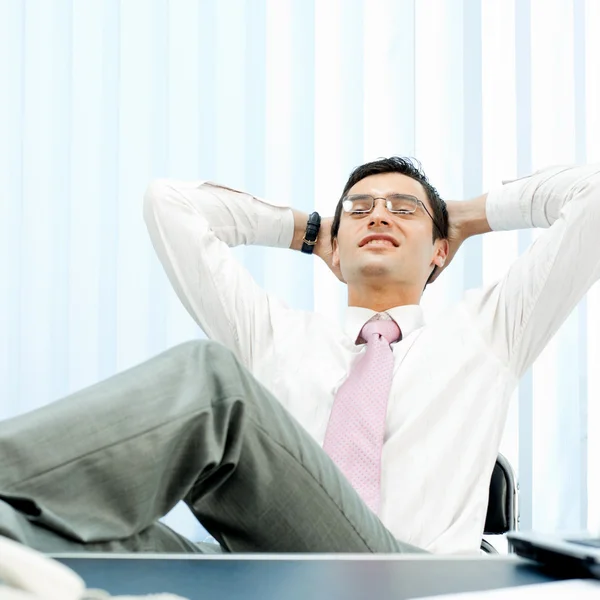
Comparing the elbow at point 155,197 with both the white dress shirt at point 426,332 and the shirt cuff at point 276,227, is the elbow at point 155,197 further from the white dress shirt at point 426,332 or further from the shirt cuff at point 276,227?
the shirt cuff at point 276,227

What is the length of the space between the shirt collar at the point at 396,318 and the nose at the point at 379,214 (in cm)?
18

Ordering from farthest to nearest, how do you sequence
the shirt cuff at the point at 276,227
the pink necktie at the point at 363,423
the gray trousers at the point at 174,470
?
the shirt cuff at the point at 276,227, the pink necktie at the point at 363,423, the gray trousers at the point at 174,470

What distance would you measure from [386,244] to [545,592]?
1.22m

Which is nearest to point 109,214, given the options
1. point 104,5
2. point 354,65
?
point 104,5

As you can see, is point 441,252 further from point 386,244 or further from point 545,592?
point 545,592

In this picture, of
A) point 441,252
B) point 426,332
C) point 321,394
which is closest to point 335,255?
point 441,252

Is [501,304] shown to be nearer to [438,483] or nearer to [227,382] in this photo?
[438,483]

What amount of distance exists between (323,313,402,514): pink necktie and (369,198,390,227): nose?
313 millimetres

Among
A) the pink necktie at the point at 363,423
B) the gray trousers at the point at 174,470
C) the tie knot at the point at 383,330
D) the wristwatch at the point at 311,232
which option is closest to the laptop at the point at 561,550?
the gray trousers at the point at 174,470

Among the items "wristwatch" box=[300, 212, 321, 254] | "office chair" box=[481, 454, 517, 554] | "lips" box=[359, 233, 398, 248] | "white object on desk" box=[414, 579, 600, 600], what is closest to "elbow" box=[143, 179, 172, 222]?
"wristwatch" box=[300, 212, 321, 254]

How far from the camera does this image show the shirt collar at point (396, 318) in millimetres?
1834

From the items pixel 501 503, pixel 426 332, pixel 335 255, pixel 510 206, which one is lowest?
pixel 501 503

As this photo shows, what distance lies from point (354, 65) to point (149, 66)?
1.93ft

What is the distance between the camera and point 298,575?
2.53 feet
